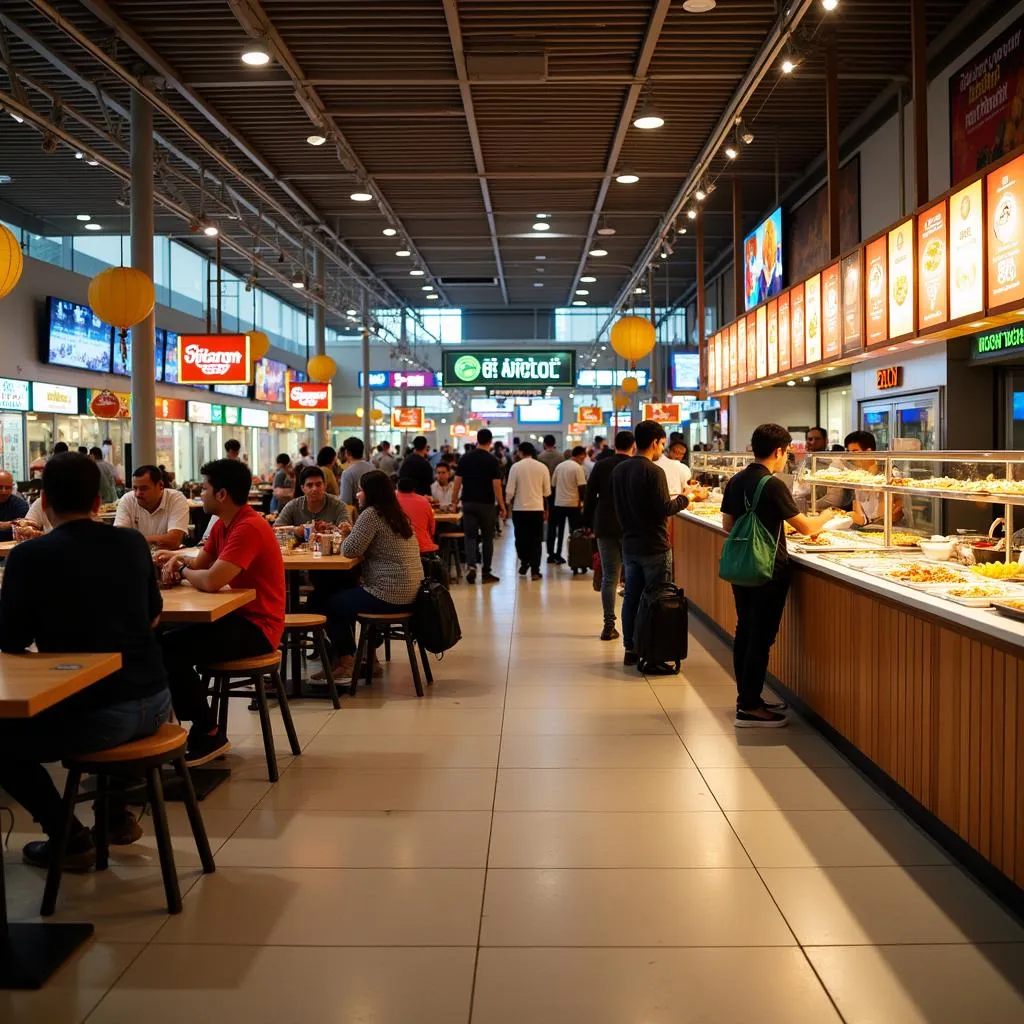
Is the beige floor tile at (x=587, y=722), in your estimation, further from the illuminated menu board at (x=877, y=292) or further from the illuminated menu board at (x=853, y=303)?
the illuminated menu board at (x=853, y=303)

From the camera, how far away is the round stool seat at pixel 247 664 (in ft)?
16.3

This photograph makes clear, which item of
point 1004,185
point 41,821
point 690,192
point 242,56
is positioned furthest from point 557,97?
point 41,821

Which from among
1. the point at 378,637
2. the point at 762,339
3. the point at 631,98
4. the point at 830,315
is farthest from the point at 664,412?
the point at 378,637

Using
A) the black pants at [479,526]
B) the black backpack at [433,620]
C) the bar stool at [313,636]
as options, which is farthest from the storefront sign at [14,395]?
the black backpack at [433,620]

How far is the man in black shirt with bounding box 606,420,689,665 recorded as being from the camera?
24.7ft

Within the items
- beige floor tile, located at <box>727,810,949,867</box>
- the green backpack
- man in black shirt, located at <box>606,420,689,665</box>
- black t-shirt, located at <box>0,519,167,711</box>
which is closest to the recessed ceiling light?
man in black shirt, located at <box>606,420,689,665</box>

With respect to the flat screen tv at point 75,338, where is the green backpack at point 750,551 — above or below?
below

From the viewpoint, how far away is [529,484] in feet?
42.7

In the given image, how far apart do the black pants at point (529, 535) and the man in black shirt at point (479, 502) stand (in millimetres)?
397

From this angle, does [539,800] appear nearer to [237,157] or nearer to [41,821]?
[41,821]

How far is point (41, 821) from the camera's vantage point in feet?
12.4

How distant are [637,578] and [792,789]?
10.0 feet

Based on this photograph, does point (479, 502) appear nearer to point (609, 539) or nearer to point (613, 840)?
point (609, 539)

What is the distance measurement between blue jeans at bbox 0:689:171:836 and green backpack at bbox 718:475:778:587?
324 centimetres
